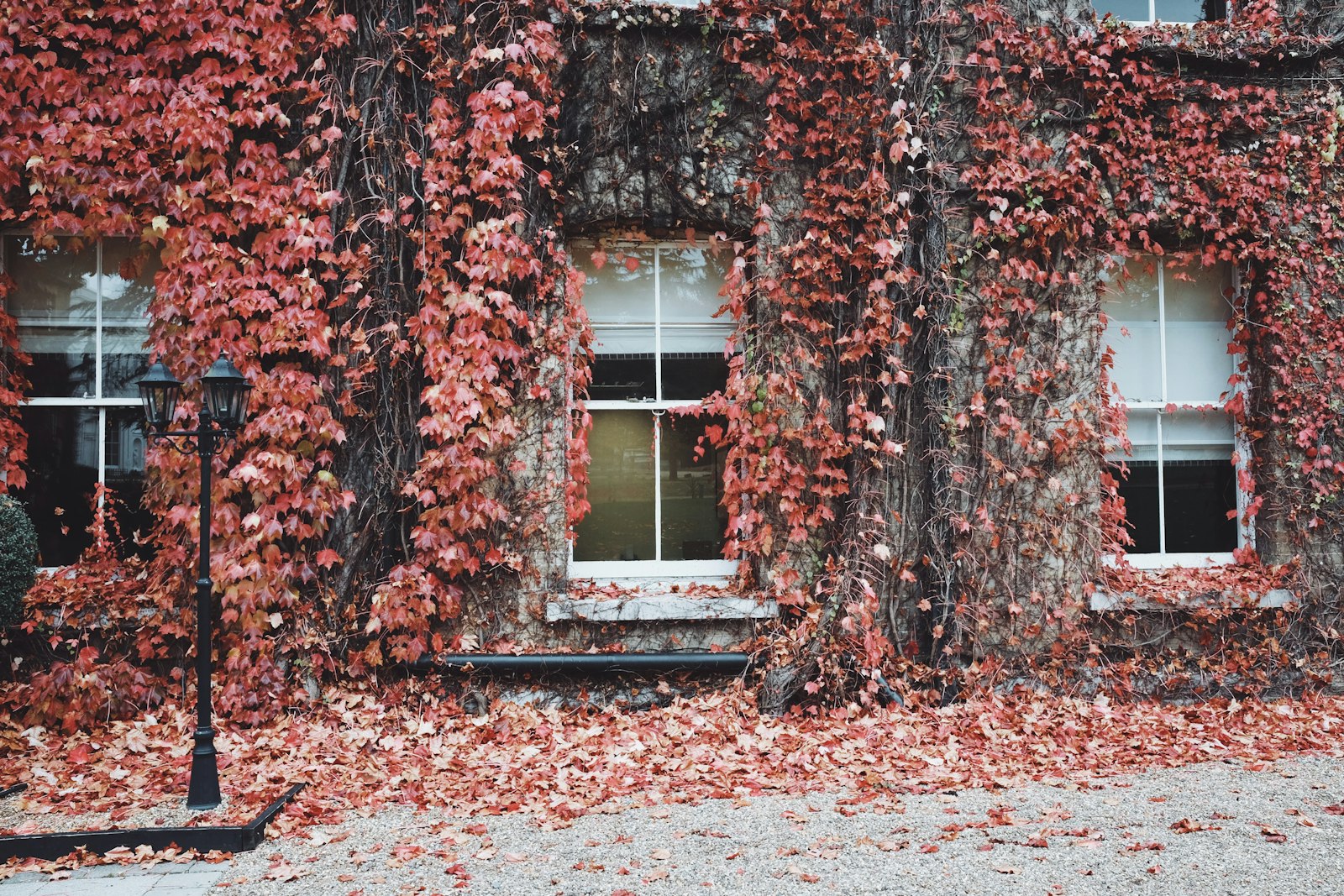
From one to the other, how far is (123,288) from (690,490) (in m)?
4.31

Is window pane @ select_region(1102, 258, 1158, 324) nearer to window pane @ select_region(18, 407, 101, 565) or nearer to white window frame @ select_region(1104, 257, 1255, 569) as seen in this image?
white window frame @ select_region(1104, 257, 1255, 569)

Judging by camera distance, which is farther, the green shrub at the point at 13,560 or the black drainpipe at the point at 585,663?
the black drainpipe at the point at 585,663

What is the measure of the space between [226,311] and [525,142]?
7.61 feet

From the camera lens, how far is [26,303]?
254 inches

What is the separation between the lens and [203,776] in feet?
15.1

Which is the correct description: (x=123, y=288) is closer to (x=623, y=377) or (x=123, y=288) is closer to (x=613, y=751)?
(x=623, y=377)

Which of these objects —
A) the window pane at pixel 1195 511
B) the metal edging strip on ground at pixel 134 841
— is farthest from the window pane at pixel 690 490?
the window pane at pixel 1195 511

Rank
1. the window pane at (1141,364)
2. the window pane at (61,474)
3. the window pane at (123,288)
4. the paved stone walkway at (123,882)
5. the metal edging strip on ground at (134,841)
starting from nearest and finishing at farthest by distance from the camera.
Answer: the paved stone walkway at (123,882) → the metal edging strip on ground at (134,841) → the window pane at (61,474) → the window pane at (123,288) → the window pane at (1141,364)

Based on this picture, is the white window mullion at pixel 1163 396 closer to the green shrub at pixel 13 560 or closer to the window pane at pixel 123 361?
the window pane at pixel 123 361

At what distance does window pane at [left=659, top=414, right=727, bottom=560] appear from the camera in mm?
6734

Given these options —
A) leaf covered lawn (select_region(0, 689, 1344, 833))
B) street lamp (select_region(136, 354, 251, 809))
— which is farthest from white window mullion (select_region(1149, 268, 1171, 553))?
street lamp (select_region(136, 354, 251, 809))

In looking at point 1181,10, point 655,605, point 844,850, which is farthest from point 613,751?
point 1181,10

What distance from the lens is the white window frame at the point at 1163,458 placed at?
6.97 metres

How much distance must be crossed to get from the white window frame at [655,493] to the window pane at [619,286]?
0.10 feet
